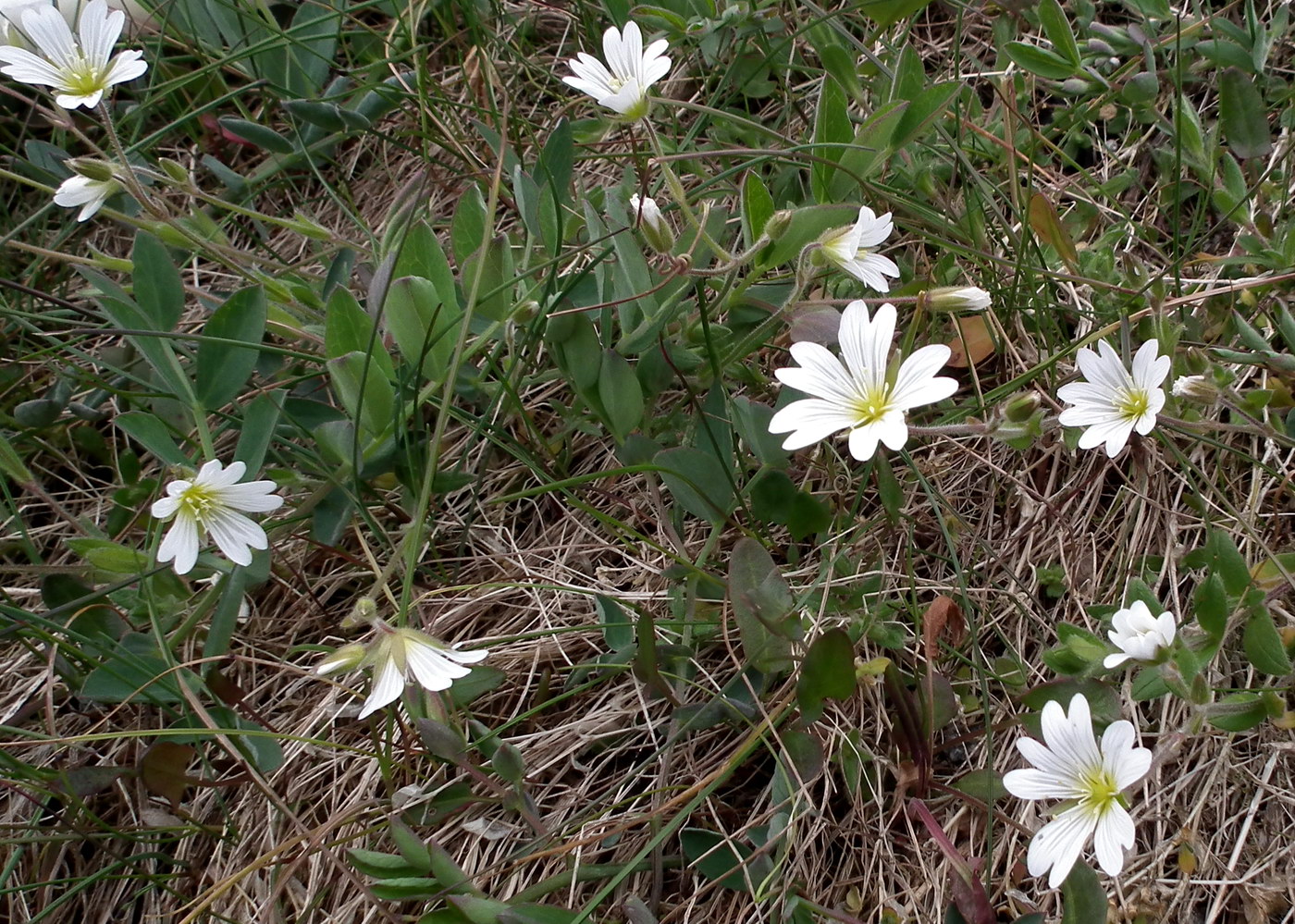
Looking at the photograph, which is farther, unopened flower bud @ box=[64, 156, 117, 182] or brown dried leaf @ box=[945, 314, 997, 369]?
brown dried leaf @ box=[945, 314, 997, 369]

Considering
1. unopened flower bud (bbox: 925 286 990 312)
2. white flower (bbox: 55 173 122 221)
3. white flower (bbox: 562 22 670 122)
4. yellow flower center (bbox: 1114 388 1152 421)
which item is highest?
white flower (bbox: 562 22 670 122)

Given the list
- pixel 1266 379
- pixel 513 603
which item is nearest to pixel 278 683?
pixel 513 603

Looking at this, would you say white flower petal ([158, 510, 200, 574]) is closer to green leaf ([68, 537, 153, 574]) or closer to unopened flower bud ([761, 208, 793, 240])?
green leaf ([68, 537, 153, 574])

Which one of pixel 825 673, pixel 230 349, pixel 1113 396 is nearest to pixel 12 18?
pixel 230 349

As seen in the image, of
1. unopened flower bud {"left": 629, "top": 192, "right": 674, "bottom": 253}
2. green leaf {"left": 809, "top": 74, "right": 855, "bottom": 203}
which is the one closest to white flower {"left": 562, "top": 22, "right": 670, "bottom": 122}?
unopened flower bud {"left": 629, "top": 192, "right": 674, "bottom": 253}

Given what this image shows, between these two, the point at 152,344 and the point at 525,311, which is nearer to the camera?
the point at 525,311

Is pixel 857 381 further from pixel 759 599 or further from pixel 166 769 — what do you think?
pixel 166 769

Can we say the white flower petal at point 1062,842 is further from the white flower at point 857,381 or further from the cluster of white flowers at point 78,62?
the cluster of white flowers at point 78,62
